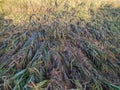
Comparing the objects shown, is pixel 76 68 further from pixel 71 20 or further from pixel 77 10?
pixel 77 10

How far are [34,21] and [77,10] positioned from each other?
0.59 m

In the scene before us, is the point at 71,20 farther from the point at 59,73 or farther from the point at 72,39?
the point at 59,73

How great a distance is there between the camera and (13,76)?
2.05m

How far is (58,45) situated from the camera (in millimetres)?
2387

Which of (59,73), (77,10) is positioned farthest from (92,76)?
(77,10)

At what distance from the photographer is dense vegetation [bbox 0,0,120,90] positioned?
2.06m

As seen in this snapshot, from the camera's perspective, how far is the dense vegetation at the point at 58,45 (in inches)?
81.1

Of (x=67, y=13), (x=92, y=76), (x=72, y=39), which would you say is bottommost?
(x=92, y=76)

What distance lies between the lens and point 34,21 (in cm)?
273

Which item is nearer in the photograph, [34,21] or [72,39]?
[72,39]

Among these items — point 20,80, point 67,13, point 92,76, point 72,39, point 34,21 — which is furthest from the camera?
point 67,13

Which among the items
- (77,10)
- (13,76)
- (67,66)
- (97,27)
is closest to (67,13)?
(77,10)

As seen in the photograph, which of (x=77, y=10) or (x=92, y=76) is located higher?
(x=77, y=10)

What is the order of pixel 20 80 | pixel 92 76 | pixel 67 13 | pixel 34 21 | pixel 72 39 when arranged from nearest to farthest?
1. pixel 20 80
2. pixel 92 76
3. pixel 72 39
4. pixel 34 21
5. pixel 67 13
